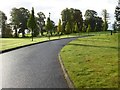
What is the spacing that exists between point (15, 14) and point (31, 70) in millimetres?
87071

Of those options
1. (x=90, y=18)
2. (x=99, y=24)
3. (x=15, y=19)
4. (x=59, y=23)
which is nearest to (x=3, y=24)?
(x=15, y=19)

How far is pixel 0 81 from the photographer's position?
1077 cm

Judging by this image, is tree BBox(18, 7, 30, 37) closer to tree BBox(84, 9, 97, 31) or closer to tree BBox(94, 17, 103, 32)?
tree BBox(84, 9, 97, 31)

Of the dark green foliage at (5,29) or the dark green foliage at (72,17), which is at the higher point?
the dark green foliage at (72,17)

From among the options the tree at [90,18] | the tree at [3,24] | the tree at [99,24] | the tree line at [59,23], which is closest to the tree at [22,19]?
the tree line at [59,23]

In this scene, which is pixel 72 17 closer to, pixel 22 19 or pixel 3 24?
pixel 22 19

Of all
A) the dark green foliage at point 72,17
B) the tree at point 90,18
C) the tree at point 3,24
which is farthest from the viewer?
the tree at point 90,18

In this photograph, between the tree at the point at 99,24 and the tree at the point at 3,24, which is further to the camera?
the tree at the point at 99,24

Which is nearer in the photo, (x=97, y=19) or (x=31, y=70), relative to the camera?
(x=31, y=70)

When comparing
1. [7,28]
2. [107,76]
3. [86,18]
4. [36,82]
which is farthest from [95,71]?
[86,18]

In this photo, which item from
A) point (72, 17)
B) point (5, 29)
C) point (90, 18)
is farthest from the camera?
point (90, 18)

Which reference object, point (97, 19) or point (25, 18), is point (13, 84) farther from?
point (97, 19)

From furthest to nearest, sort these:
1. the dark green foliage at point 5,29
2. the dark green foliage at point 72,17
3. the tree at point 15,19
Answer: the dark green foliage at point 72,17, the tree at point 15,19, the dark green foliage at point 5,29

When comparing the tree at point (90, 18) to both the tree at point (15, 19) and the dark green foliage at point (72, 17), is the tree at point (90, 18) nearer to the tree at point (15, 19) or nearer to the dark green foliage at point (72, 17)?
the dark green foliage at point (72, 17)
